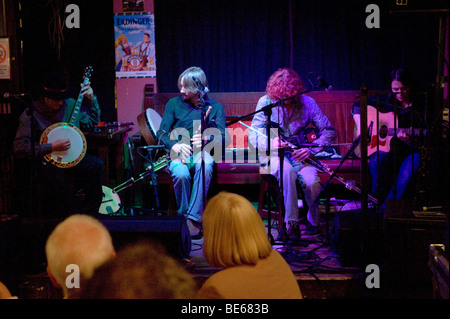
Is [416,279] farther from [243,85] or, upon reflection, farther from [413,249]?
[243,85]

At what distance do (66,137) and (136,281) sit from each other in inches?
128

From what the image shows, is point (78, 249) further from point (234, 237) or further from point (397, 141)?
point (397, 141)

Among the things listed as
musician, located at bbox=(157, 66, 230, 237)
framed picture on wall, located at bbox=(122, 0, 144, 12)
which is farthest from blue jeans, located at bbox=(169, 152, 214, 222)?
framed picture on wall, located at bbox=(122, 0, 144, 12)

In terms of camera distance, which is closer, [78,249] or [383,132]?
[78,249]

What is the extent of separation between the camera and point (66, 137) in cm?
491

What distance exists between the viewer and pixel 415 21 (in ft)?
20.5

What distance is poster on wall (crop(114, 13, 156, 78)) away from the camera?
6.39 metres

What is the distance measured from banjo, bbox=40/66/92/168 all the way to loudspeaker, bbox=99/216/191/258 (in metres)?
1.32

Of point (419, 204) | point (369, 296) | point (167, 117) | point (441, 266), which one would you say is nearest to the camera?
point (441, 266)

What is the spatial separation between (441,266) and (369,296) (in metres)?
1.02

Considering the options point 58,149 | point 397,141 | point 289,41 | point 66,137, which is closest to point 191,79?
point 66,137

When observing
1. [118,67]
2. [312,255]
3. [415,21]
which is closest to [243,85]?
[118,67]

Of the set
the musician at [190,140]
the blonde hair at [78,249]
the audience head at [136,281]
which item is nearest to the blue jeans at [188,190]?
the musician at [190,140]

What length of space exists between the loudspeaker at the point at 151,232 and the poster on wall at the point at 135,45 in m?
3.04
